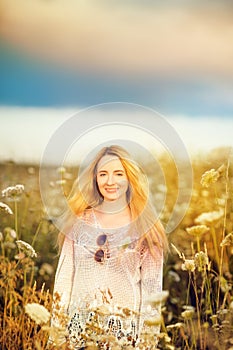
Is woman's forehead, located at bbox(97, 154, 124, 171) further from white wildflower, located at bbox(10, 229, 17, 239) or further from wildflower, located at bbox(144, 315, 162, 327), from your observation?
wildflower, located at bbox(144, 315, 162, 327)

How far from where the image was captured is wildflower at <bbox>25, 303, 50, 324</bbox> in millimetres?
2736

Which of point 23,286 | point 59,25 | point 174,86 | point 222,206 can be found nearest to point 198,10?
point 174,86

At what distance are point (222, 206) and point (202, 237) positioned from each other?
0.14 meters

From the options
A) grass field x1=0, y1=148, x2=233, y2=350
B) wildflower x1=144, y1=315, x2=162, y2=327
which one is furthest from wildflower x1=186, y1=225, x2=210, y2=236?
wildflower x1=144, y1=315, x2=162, y2=327

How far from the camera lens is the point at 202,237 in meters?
2.85

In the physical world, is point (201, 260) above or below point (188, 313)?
above

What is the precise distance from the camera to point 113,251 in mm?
2818

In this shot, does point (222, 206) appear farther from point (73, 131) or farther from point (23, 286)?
point (23, 286)

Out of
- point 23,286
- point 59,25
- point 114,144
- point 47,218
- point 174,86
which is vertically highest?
point 59,25

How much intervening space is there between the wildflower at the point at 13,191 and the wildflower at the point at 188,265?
0.69 m

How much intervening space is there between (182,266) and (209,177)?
1.16ft

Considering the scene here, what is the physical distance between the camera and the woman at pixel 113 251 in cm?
280

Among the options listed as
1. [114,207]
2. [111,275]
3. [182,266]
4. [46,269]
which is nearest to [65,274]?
[46,269]

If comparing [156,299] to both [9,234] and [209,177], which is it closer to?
[209,177]
